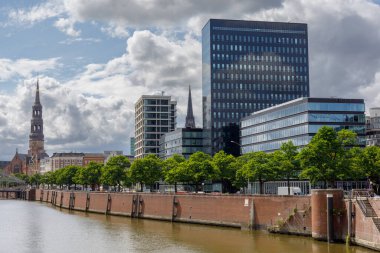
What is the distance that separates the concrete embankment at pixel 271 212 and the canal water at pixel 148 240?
1710 millimetres

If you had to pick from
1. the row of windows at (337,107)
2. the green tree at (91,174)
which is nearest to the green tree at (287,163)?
the row of windows at (337,107)

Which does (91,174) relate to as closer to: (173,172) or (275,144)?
(173,172)

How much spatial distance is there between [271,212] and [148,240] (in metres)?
18.4

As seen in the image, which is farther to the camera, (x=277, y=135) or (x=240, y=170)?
(x=277, y=135)

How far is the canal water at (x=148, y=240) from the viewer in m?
70.2

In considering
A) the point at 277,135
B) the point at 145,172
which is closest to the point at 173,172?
the point at 145,172

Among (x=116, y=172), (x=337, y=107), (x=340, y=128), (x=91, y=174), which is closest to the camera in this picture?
(x=340, y=128)

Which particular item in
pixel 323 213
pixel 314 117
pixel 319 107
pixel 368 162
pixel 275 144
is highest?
pixel 319 107

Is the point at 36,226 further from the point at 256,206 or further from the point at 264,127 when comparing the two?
the point at 264,127

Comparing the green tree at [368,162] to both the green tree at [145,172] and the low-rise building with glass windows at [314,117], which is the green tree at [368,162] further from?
the green tree at [145,172]

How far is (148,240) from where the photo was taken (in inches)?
3157

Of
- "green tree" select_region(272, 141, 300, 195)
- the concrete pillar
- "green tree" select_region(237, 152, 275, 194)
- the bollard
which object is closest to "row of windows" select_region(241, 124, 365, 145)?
"green tree" select_region(272, 141, 300, 195)

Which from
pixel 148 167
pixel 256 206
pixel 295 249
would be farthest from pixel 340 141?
pixel 148 167

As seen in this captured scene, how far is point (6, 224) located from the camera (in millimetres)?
110438
